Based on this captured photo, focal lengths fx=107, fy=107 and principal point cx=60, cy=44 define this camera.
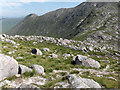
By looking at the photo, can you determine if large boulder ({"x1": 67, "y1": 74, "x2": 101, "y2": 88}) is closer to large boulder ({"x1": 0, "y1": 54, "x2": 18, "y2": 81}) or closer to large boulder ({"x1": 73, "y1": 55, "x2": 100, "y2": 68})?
large boulder ({"x1": 0, "y1": 54, "x2": 18, "y2": 81})

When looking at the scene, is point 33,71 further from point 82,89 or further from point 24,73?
point 82,89

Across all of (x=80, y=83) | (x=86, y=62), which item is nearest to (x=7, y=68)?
(x=80, y=83)

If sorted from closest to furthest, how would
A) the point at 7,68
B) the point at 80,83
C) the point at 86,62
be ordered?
the point at 80,83, the point at 7,68, the point at 86,62

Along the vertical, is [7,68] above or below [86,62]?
above

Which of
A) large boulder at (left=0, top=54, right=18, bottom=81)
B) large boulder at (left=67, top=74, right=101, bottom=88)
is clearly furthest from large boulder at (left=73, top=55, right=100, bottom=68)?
large boulder at (left=0, top=54, right=18, bottom=81)

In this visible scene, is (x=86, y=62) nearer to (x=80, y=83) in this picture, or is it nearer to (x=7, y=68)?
(x=80, y=83)

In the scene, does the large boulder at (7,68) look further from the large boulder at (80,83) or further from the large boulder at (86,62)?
the large boulder at (86,62)

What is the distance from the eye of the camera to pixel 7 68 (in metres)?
12.6

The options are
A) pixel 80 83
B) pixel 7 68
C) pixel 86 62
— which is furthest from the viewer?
pixel 86 62

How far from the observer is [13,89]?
1009 cm

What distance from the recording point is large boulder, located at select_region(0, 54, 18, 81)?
12.2 meters

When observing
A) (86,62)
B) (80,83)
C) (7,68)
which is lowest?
(86,62)

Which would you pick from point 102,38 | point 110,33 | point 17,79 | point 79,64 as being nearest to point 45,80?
point 17,79

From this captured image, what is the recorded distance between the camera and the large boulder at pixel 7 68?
12.2m
